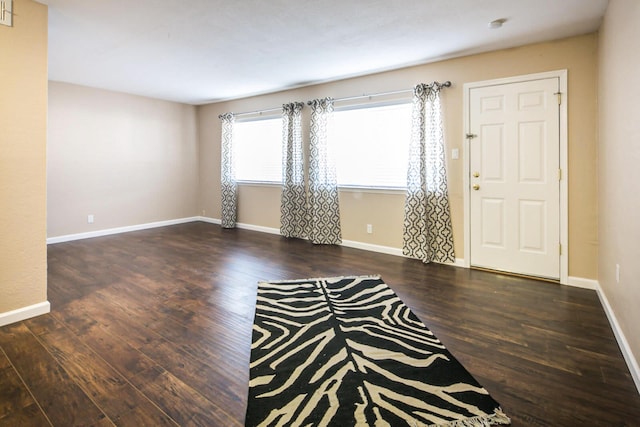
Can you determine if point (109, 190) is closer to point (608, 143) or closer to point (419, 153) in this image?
point (419, 153)

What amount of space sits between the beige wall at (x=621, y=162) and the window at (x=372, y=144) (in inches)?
82.3

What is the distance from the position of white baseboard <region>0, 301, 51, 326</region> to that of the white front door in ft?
14.1

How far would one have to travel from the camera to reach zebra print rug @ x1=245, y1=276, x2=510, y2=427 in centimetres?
157

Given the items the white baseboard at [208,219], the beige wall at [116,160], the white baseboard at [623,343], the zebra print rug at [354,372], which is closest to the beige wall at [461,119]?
the white baseboard at [623,343]

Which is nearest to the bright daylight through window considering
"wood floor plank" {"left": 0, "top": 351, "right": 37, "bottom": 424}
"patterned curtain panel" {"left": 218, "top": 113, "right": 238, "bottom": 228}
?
"patterned curtain panel" {"left": 218, "top": 113, "right": 238, "bottom": 228}

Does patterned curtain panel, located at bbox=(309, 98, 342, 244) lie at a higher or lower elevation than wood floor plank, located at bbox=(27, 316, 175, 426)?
higher

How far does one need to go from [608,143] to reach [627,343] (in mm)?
1628

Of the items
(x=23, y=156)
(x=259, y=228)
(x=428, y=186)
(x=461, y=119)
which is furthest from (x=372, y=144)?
(x=23, y=156)

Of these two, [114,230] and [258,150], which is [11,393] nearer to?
[114,230]

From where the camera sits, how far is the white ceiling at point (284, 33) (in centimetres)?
279

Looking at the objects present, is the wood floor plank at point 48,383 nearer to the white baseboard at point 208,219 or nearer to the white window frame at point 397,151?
the white window frame at point 397,151

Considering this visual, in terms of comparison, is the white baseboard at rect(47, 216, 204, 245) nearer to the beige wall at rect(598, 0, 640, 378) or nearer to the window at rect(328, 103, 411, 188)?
the window at rect(328, 103, 411, 188)

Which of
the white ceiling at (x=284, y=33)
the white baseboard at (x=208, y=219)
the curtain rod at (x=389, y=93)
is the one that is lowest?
the white baseboard at (x=208, y=219)

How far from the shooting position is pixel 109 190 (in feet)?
19.6
